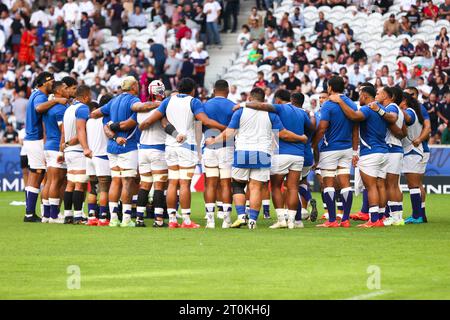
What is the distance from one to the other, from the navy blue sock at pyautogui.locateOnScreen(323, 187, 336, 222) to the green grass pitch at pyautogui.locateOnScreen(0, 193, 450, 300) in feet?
1.65

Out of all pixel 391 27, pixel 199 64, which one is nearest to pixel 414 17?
pixel 391 27

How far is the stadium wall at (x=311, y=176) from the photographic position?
30.1m

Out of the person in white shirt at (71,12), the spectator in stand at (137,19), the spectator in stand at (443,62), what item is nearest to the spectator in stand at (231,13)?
the spectator in stand at (137,19)

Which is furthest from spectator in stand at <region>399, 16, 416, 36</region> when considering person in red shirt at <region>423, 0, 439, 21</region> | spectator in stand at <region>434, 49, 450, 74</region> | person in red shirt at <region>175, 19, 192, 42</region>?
person in red shirt at <region>175, 19, 192, 42</region>

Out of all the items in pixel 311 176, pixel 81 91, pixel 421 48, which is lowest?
pixel 311 176

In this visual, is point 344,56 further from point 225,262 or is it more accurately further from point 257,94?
point 225,262

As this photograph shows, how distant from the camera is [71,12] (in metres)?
41.5

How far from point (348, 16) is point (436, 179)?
9.00 metres

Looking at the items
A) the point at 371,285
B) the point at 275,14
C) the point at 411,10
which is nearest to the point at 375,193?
the point at 371,285

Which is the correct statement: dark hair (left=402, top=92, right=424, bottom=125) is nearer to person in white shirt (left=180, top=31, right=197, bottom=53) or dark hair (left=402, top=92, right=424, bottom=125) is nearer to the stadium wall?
the stadium wall

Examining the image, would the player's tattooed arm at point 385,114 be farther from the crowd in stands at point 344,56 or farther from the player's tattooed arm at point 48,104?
the crowd in stands at point 344,56

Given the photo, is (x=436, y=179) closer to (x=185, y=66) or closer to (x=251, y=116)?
(x=185, y=66)

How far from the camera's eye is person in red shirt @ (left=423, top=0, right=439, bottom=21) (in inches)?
1405

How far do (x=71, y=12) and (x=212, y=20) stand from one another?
5572mm
